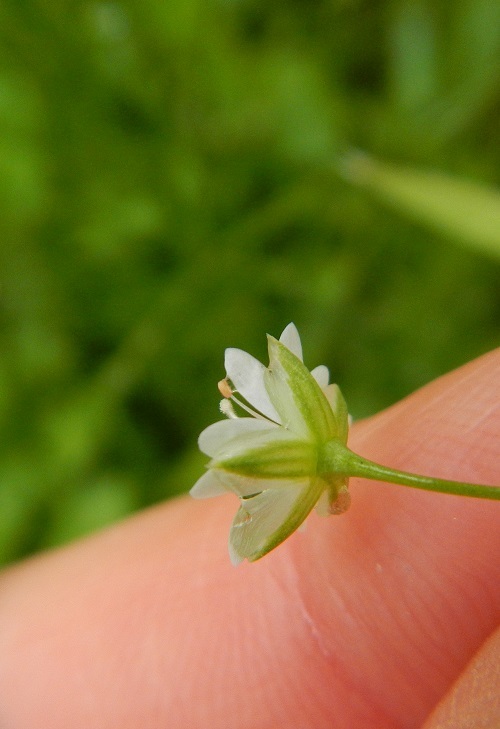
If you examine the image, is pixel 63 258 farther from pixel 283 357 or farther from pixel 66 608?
pixel 283 357

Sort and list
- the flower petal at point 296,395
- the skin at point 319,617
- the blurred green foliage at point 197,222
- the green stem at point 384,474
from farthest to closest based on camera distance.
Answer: the blurred green foliage at point 197,222, the skin at point 319,617, the flower petal at point 296,395, the green stem at point 384,474

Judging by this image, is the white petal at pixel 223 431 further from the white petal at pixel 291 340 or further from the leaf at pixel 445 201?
the leaf at pixel 445 201

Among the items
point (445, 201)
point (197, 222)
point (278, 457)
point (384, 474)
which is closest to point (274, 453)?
point (278, 457)

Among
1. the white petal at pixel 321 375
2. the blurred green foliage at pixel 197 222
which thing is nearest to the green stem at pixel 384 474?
the white petal at pixel 321 375

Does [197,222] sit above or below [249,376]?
above

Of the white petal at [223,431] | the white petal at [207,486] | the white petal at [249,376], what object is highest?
the white petal at [249,376]

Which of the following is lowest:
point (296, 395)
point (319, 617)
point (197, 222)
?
point (319, 617)

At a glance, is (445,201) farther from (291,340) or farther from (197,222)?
(291,340)

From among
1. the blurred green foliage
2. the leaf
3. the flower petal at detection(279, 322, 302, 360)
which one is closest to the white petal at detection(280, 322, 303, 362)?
the flower petal at detection(279, 322, 302, 360)

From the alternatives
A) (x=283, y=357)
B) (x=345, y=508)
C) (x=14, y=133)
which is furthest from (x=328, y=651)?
(x=14, y=133)
